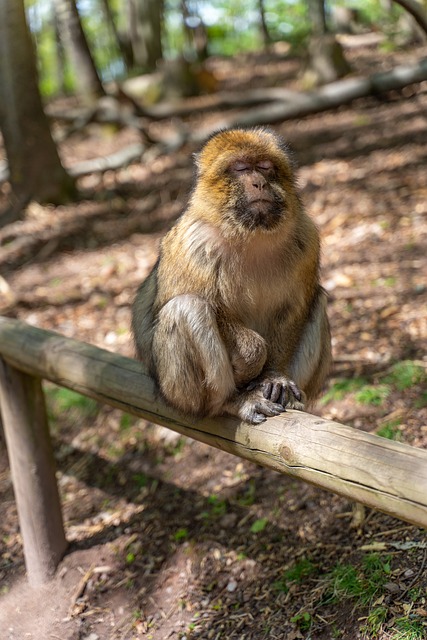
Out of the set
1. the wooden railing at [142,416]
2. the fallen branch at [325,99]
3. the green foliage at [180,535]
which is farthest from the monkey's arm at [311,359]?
the fallen branch at [325,99]

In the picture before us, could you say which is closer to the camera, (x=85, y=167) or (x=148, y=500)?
(x=148, y=500)

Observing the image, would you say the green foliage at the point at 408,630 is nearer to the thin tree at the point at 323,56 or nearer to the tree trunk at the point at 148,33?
the thin tree at the point at 323,56

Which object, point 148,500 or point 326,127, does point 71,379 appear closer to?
point 148,500

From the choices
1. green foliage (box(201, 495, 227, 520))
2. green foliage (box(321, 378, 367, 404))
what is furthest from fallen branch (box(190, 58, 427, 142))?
green foliage (box(201, 495, 227, 520))

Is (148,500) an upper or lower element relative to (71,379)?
lower

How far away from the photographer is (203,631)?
3.47 meters

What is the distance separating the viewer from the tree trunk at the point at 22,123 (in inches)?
298

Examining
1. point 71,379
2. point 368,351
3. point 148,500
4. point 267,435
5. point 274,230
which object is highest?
point 274,230

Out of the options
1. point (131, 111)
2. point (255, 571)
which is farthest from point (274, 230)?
point (131, 111)

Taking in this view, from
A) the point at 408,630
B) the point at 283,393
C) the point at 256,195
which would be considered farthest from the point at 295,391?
the point at 408,630

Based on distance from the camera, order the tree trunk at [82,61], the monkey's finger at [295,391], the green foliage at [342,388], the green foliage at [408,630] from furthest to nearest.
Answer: the tree trunk at [82,61]
the green foliage at [342,388]
the monkey's finger at [295,391]
the green foliage at [408,630]

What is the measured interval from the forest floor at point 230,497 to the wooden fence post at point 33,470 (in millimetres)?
155

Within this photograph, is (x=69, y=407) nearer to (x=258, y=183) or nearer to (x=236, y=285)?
(x=236, y=285)

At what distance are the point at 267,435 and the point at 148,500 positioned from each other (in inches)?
→ 81.4
